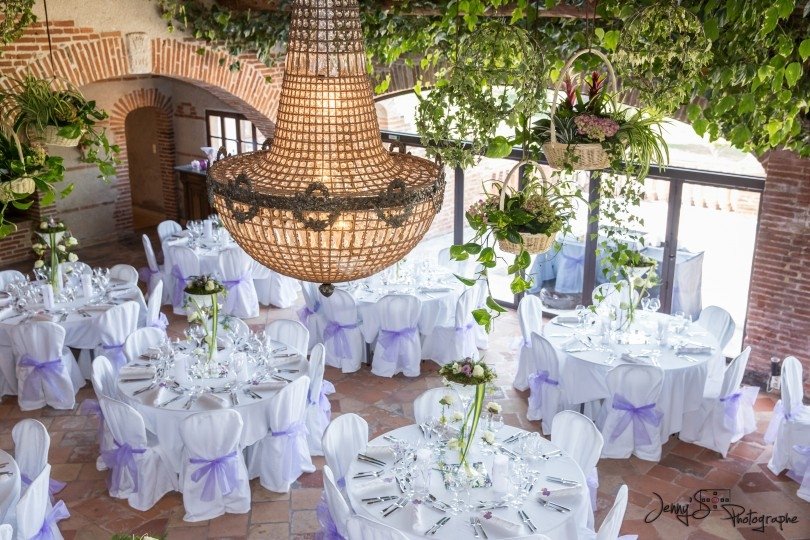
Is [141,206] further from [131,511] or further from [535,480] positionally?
[535,480]

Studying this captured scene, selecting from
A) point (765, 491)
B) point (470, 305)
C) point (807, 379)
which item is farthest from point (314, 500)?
point (807, 379)

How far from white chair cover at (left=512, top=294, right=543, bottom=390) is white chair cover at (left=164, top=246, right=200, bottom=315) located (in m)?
4.07

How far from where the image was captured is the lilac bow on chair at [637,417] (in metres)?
6.68

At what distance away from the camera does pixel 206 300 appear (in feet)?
20.8

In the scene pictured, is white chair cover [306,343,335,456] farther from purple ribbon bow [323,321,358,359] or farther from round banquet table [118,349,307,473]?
purple ribbon bow [323,321,358,359]

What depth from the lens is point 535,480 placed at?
4957mm

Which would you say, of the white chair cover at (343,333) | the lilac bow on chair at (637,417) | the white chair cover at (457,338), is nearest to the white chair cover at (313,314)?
the white chair cover at (343,333)

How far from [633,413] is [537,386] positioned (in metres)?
0.95

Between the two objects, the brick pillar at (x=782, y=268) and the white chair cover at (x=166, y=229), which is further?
the white chair cover at (x=166, y=229)

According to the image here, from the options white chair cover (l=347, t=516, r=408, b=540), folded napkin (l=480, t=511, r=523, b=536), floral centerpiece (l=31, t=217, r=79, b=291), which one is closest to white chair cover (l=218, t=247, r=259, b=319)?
floral centerpiece (l=31, t=217, r=79, b=291)

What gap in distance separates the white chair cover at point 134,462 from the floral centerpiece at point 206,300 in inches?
34.6

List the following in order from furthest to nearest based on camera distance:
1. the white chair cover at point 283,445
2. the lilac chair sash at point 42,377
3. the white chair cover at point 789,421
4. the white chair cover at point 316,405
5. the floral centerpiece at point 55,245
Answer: the floral centerpiece at point 55,245 < the lilac chair sash at point 42,377 < the white chair cover at point 316,405 < the white chair cover at point 789,421 < the white chair cover at point 283,445

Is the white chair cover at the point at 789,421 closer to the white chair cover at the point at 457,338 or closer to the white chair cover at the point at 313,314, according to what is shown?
the white chair cover at the point at 457,338

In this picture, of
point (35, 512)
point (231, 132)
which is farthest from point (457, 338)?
point (231, 132)
